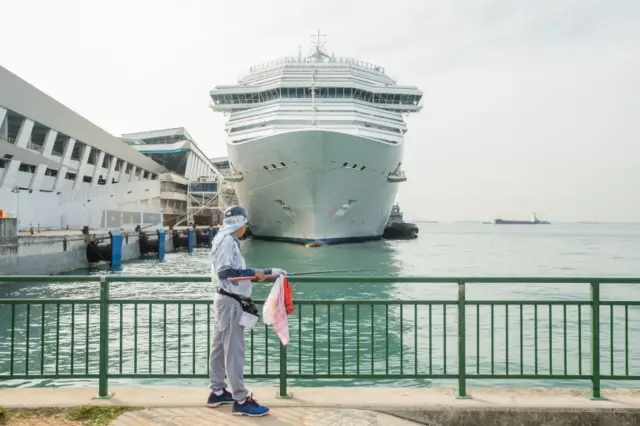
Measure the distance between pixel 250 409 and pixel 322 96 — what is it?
41.3 meters

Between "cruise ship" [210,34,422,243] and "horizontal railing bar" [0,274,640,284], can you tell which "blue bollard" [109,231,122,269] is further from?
"horizontal railing bar" [0,274,640,284]

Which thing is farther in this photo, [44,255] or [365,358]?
[44,255]

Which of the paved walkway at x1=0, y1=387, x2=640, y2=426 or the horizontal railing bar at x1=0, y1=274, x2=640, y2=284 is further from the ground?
the horizontal railing bar at x1=0, y1=274, x2=640, y2=284

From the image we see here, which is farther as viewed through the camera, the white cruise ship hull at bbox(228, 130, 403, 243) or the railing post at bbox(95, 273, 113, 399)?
the white cruise ship hull at bbox(228, 130, 403, 243)

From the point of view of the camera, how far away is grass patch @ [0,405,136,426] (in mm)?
4574

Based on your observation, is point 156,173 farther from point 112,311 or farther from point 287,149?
point 112,311

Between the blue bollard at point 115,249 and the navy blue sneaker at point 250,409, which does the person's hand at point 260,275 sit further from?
the blue bollard at point 115,249

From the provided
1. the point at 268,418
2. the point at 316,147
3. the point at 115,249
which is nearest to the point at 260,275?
the point at 268,418

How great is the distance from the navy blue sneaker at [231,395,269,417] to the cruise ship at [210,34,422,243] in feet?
106

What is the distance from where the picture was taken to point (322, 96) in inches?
1751

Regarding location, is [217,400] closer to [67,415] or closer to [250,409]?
[250,409]

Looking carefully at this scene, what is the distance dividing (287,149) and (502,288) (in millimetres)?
18442

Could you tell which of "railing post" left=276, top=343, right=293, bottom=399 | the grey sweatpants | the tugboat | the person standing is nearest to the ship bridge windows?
the tugboat

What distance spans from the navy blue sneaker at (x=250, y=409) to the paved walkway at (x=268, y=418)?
4cm
